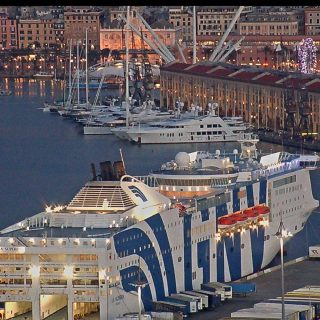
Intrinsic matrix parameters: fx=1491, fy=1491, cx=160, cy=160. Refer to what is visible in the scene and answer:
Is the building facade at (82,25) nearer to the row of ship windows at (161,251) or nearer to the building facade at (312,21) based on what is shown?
the building facade at (312,21)

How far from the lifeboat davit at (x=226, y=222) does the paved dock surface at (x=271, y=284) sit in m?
0.30

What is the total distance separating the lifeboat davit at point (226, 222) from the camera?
737 cm

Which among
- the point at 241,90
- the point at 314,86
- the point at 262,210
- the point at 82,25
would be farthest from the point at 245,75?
the point at 82,25

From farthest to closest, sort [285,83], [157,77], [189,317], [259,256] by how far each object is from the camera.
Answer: [157,77], [285,83], [259,256], [189,317]

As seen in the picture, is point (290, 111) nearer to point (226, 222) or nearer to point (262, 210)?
point (262, 210)

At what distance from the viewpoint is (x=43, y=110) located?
22.2m

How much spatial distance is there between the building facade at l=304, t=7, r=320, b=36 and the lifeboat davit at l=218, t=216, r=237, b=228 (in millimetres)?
26336

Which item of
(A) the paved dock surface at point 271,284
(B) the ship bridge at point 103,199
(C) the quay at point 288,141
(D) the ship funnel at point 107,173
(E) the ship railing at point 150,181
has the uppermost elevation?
(D) the ship funnel at point 107,173

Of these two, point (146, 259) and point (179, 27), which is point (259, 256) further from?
point (179, 27)

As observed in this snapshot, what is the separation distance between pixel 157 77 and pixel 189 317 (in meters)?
22.9

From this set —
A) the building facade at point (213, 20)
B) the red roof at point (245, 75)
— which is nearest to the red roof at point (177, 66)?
the red roof at point (245, 75)

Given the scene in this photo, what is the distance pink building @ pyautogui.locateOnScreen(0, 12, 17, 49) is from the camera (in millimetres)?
38125

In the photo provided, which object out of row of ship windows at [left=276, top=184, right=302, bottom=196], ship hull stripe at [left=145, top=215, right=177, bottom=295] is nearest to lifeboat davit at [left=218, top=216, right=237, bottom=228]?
ship hull stripe at [left=145, top=215, right=177, bottom=295]
